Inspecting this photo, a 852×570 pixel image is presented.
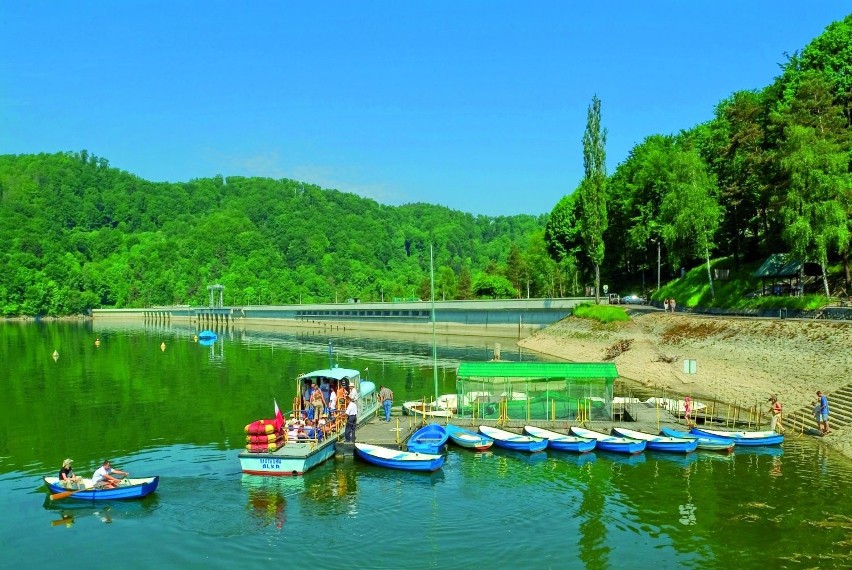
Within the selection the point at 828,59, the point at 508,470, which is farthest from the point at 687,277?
the point at 508,470

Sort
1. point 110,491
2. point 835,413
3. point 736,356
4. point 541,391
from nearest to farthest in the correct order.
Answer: point 110,491
point 835,413
point 541,391
point 736,356

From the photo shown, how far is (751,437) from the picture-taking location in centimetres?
4569

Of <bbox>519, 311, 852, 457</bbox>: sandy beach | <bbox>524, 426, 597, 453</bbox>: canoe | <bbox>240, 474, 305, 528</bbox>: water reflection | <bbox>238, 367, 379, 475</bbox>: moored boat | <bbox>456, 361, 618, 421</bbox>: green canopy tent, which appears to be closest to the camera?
<bbox>240, 474, 305, 528</bbox>: water reflection

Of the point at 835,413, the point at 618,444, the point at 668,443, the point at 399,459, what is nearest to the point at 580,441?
the point at 618,444

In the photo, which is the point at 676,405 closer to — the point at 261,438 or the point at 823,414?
the point at 823,414

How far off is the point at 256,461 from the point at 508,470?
50.0 ft

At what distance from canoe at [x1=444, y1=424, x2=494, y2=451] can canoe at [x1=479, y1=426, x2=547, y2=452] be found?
50 centimetres

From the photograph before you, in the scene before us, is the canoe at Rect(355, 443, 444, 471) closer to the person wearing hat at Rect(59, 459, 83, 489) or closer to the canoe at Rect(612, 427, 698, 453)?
the canoe at Rect(612, 427, 698, 453)

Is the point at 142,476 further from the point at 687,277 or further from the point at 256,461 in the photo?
the point at 687,277

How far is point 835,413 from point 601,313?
186ft

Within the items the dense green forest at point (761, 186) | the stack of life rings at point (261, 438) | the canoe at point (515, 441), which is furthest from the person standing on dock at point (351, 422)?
the dense green forest at point (761, 186)

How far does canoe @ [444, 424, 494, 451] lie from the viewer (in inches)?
1836

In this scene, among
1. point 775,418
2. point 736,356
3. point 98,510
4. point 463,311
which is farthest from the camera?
point 463,311

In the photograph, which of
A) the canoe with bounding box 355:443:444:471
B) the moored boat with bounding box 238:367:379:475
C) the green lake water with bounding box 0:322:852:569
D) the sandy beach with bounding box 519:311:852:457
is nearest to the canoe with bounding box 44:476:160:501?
the green lake water with bounding box 0:322:852:569
